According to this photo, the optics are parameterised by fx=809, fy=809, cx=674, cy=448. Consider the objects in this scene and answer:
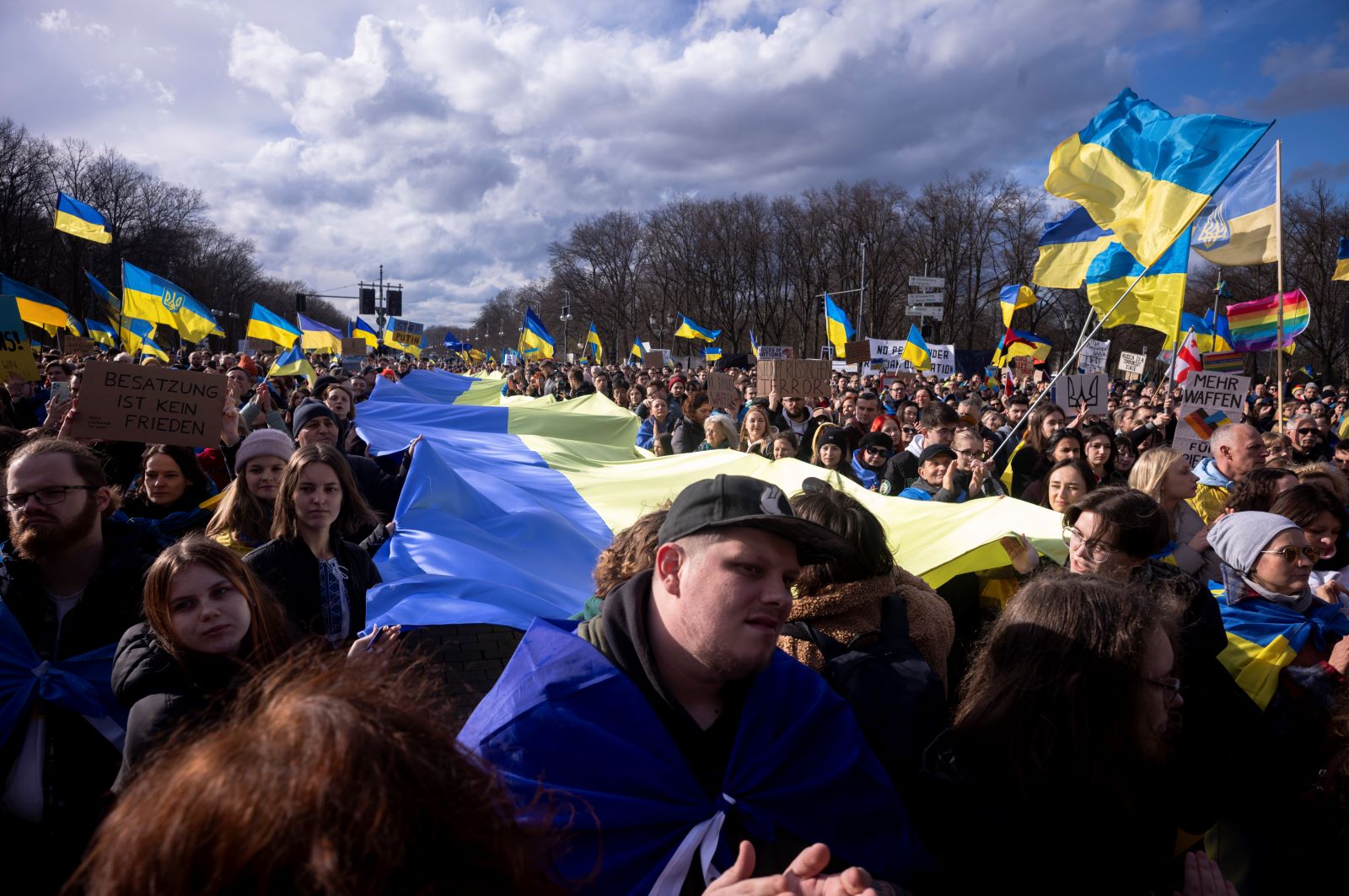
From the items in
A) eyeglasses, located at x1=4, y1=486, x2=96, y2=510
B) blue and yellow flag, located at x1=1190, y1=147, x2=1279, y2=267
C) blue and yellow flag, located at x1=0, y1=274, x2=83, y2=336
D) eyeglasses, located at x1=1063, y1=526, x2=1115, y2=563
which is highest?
blue and yellow flag, located at x1=1190, y1=147, x2=1279, y2=267

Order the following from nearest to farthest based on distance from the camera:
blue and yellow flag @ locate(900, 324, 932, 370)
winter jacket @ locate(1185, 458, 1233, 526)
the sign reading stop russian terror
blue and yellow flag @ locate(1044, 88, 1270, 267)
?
the sign reading stop russian terror → winter jacket @ locate(1185, 458, 1233, 526) → blue and yellow flag @ locate(1044, 88, 1270, 267) → blue and yellow flag @ locate(900, 324, 932, 370)

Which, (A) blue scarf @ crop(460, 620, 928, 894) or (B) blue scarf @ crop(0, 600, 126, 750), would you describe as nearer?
(A) blue scarf @ crop(460, 620, 928, 894)

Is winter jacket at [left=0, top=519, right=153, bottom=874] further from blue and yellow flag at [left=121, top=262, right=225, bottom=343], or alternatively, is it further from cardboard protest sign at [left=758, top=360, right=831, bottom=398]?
blue and yellow flag at [left=121, top=262, right=225, bottom=343]

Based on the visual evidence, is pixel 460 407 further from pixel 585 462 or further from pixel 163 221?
pixel 163 221

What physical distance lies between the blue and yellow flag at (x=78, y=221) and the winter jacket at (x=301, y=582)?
14.4 meters

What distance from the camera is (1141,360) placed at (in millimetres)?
19781

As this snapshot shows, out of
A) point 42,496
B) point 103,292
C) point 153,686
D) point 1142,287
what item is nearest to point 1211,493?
point 1142,287

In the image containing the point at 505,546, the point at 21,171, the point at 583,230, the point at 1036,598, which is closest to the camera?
the point at 1036,598

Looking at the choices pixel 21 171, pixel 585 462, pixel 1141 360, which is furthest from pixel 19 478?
pixel 21 171

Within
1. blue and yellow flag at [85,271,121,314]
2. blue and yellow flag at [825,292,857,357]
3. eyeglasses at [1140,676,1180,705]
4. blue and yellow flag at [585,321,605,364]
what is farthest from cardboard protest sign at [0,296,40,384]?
blue and yellow flag at [585,321,605,364]

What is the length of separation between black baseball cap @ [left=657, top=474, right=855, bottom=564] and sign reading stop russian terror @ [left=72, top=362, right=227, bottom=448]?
4.00m

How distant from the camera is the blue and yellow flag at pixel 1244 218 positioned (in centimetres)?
729

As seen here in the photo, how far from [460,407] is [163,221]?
54.5 metres

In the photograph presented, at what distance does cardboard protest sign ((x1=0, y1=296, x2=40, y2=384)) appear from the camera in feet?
28.3
